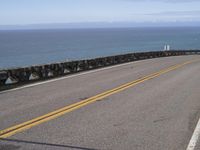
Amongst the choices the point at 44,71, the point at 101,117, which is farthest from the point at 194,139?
the point at 44,71

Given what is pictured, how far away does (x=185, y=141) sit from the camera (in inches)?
280

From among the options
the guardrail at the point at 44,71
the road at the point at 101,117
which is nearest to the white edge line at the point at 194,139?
the road at the point at 101,117

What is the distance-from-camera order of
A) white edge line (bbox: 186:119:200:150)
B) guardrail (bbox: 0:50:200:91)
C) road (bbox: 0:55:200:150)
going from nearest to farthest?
1. white edge line (bbox: 186:119:200:150)
2. road (bbox: 0:55:200:150)
3. guardrail (bbox: 0:50:200:91)

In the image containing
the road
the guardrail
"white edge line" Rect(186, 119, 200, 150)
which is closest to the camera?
"white edge line" Rect(186, 119, 200, 150)

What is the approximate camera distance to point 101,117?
30.0ft

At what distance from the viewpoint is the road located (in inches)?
273

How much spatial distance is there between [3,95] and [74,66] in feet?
33.4

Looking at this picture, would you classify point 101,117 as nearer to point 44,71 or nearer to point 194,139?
point 194,139

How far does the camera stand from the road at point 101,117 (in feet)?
22.7

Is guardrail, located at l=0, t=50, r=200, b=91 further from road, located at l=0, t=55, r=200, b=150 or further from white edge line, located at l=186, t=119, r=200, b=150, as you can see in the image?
white edge line, located at l=186, t=119, r=200, b=150

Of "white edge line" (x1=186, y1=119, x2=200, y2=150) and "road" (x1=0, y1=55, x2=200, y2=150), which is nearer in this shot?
"white edge line" (x1=186, y1=119, x2=200, y2=150)

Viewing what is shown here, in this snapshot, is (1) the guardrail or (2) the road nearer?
(2) the road

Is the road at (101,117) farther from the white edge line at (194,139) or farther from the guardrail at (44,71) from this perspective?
the guardrail at (44,71)

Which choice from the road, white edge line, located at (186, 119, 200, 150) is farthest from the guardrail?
white edge line, located at (186, 119, 200, 150)
